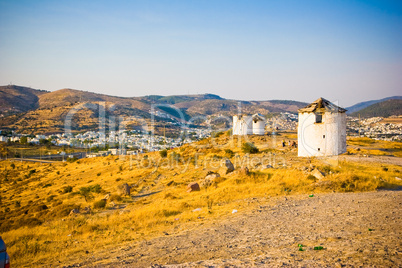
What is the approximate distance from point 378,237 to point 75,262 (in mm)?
6959

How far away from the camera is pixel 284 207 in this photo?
31.1 feet

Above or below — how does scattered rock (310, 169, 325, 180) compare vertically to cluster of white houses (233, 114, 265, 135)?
below

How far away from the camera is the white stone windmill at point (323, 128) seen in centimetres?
2052

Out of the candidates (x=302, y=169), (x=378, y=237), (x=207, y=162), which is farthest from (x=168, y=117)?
(x=378, y=237)

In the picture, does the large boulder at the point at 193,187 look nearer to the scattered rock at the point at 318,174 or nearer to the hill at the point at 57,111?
the scattered rock at the point at 318,174

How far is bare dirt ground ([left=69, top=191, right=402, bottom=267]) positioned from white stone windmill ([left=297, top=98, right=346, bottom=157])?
37.6 ft

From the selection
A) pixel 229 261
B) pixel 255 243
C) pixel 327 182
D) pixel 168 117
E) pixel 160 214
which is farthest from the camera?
pixel 168 117

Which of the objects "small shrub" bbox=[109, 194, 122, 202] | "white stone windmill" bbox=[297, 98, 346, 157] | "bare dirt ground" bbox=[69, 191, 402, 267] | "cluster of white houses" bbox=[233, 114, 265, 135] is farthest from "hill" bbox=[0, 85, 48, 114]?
"bare dirt ground" bbox=[69, 191, 402, 267]

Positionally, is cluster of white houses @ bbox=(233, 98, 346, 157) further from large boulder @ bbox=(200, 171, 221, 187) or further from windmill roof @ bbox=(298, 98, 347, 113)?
large boulder @ bbox=(200, 171, 221, 187)

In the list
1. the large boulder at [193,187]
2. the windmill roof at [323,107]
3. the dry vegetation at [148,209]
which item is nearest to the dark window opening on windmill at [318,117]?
the windmill roof at [323,107]

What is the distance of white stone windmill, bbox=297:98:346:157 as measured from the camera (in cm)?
2052

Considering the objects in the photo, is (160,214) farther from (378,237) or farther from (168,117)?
(168,117)

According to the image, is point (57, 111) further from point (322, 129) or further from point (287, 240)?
point (287, 240)

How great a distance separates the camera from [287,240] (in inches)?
252
